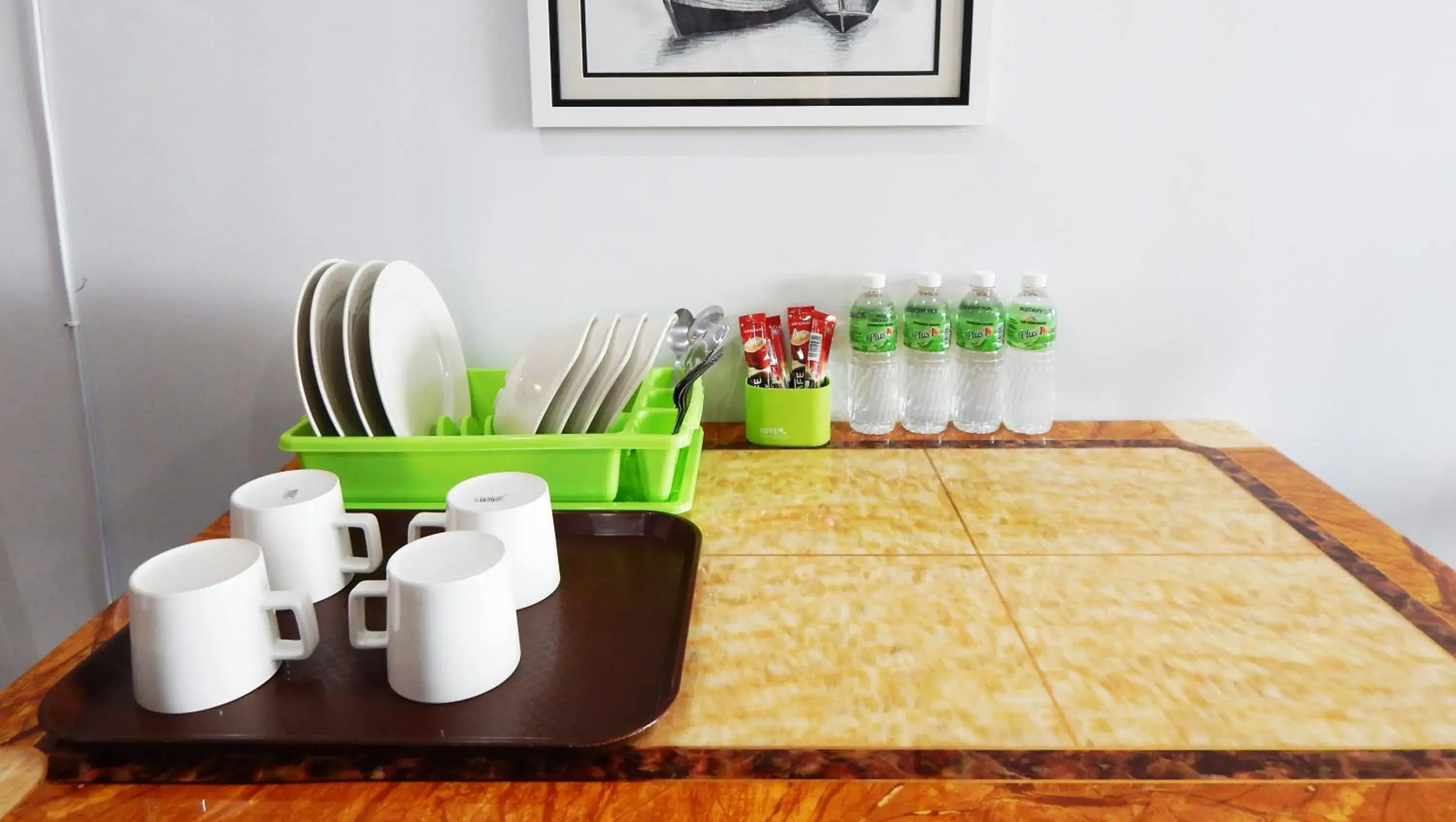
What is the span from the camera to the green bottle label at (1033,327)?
47.7 inches

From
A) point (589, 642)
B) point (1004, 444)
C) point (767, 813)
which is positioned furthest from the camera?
point (1004, 444)

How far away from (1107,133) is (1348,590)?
665 mm

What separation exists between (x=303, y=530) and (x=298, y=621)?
0.14 m

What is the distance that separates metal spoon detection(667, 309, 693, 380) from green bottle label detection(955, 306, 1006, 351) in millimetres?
362

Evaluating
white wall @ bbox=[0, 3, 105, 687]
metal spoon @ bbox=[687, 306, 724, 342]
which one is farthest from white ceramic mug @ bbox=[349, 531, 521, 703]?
white wall @ bbox=[0, 3, 105, 687]

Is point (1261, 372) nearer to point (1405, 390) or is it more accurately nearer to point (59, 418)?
point (1405, 390)

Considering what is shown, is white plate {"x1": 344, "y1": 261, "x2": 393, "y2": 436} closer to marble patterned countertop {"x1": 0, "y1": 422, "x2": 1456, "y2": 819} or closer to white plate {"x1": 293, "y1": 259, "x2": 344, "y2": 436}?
white plate {"x1": 293, "y1": 259, "x2": 344, "y2": 436}

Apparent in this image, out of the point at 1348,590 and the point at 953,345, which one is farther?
the point at 953,345

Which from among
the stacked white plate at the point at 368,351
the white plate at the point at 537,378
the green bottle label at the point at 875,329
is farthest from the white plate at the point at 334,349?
the green bottle label at the point at 875,329

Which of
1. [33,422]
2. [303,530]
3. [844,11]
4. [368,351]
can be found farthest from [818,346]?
[33,422]

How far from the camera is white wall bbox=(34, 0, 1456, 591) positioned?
1.21m

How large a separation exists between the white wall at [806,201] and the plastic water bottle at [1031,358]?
0.05 m

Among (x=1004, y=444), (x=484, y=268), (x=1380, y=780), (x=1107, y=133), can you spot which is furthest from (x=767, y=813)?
(x=1107, y=133)

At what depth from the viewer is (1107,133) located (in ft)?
4.06
